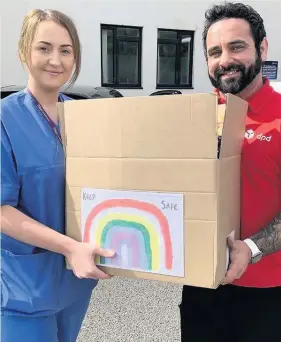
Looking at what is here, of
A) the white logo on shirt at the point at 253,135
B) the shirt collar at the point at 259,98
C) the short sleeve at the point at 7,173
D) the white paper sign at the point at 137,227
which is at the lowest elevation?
the white paper sign at the point at 137,227

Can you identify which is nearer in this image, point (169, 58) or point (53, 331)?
point (53, 331)

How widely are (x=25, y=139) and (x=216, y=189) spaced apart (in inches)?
23.8

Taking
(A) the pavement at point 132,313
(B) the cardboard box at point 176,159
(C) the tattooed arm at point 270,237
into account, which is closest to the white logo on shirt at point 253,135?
(B) the cardboard box at point 176,159

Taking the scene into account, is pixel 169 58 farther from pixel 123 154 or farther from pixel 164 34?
pixel 123 154

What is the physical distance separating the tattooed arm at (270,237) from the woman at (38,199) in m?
0.48

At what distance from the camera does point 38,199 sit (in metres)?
1.31

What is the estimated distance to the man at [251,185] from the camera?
1343 millimetres

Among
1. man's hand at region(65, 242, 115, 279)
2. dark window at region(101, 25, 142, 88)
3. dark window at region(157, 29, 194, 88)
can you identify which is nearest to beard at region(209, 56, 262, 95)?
man's hand at region(65, 242, 115, 279)

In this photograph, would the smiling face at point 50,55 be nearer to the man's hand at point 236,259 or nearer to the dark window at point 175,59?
the man's hand at point 236,259

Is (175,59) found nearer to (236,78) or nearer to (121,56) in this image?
(121,56)

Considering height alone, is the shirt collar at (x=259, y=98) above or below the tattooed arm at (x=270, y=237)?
above

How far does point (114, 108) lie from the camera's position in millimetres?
1196

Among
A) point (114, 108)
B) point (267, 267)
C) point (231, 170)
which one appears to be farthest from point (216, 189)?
point (267, 267)

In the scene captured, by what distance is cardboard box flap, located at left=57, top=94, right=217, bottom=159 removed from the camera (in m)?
1.10
